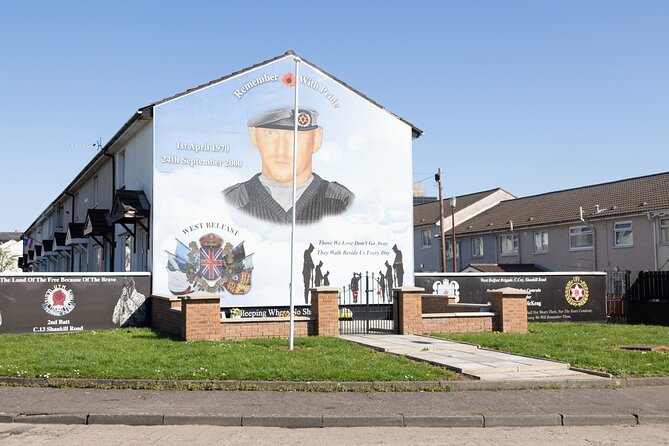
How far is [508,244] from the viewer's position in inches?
1789

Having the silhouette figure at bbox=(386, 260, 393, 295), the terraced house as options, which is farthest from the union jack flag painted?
the terraced house

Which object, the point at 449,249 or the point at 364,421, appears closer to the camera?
the point at 364,421

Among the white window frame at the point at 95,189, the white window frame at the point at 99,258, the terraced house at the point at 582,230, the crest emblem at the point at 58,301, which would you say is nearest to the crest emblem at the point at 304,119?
the crest emblem at the point at 58,301

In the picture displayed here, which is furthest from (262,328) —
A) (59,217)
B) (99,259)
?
(59,217)

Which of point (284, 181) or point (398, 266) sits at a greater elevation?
point (284, 181)

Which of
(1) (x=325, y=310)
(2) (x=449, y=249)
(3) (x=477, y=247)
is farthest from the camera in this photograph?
(2) (x=449, y=249)

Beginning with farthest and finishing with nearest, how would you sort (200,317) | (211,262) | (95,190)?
(95,190)
(211,262)
(200,317)

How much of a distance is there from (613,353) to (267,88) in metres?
14.2

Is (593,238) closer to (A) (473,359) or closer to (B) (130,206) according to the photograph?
(B) (130,206)

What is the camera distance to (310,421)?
9.00m

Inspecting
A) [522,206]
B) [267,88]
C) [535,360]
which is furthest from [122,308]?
[522,206]

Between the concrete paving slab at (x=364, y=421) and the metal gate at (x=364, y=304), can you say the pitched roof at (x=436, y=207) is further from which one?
the concrete paving slab at (x=364, y=421)

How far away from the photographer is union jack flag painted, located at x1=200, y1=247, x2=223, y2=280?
22.6 metres

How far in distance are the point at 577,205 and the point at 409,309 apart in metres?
26.3
